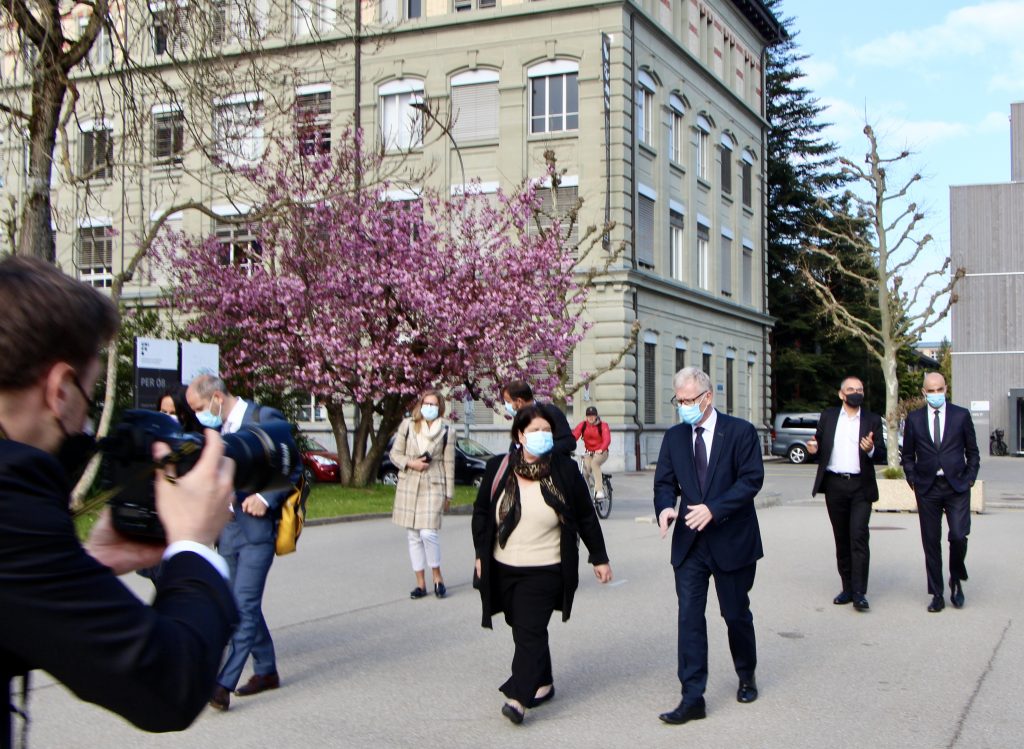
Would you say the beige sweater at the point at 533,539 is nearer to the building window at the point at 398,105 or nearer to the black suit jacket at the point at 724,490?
the black suit jacket at the point at 724,490

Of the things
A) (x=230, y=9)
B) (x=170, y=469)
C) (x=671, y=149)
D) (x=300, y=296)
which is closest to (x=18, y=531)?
(x=170, y=469)

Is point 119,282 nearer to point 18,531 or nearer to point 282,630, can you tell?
point 282,630

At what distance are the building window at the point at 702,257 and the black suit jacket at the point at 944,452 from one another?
103ft

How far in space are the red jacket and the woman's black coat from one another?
13125 millimetres

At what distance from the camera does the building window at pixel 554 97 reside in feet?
116

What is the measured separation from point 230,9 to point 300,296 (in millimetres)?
9506

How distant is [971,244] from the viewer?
5425 cm

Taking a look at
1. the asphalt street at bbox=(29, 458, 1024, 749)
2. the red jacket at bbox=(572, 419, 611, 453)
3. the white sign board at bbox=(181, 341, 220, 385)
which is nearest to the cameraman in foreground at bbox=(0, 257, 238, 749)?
the asphalt street at bbox=(29, 458, 1024, 749)

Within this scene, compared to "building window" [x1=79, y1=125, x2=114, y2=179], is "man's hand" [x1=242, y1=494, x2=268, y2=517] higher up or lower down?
lower down

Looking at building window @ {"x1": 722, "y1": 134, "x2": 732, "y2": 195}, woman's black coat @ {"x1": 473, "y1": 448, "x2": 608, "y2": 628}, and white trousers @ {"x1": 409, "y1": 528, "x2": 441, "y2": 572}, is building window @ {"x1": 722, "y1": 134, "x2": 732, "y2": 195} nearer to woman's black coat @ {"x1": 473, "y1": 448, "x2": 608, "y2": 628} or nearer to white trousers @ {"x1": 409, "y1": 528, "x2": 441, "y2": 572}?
white trousers @ {"x1": 409, "y1": 528, "x2": 441, "y2": 572}

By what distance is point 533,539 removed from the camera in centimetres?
659

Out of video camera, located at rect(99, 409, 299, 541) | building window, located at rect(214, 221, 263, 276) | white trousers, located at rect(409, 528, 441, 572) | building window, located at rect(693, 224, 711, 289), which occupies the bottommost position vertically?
white trousers, located at rect(409, 528, 441, 572)

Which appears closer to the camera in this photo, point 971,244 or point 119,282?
point 119,282

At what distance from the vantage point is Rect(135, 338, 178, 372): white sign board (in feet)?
59.7
